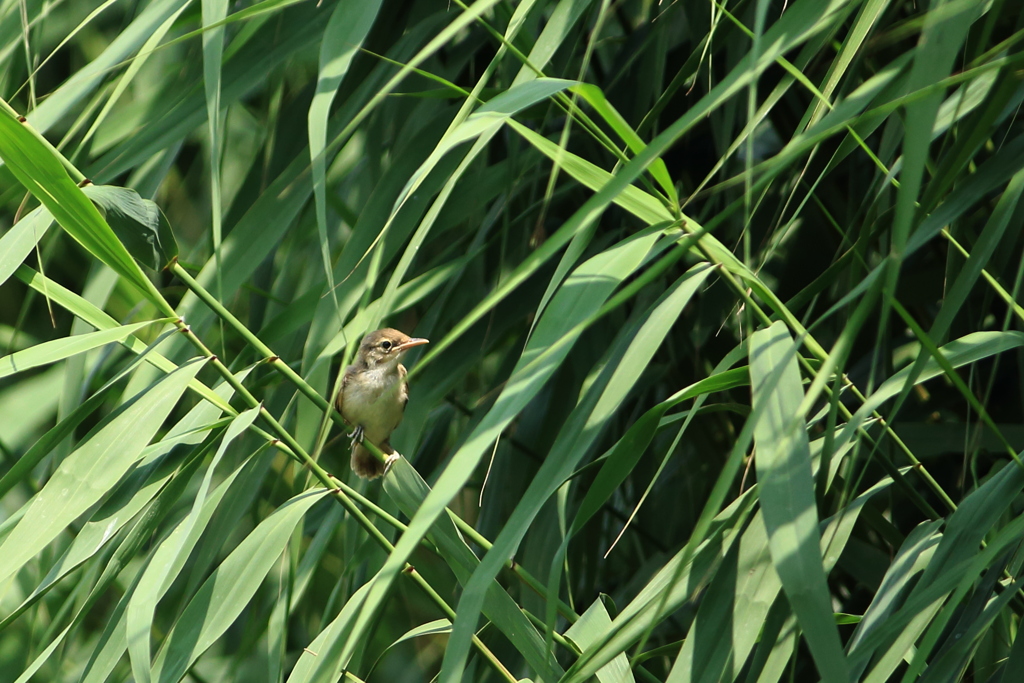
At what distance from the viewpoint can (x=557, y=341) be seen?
4.10ft

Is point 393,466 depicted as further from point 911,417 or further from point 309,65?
point 309,65

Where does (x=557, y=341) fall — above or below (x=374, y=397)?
above

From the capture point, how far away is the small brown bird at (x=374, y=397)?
3123 mm

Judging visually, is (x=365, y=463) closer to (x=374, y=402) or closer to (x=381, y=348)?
(x=374, y=402)

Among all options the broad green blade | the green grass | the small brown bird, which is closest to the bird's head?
the small brown bird

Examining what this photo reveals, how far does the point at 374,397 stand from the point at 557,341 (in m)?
2.02

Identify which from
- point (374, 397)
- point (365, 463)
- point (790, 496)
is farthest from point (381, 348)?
point (790, 496)

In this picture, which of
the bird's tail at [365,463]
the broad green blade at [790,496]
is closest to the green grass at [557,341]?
the broad green blade at [790,496]

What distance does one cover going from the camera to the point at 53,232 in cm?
212

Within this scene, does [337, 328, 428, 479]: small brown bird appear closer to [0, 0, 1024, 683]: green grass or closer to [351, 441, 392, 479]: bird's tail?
[351, 441, 392, 479]: bird's tail

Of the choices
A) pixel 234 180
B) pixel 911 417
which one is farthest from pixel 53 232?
pixel 911 417

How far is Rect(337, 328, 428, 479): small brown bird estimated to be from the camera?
3.12 meters

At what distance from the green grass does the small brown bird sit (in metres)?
0.19

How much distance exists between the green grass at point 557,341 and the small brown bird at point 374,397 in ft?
0.64
